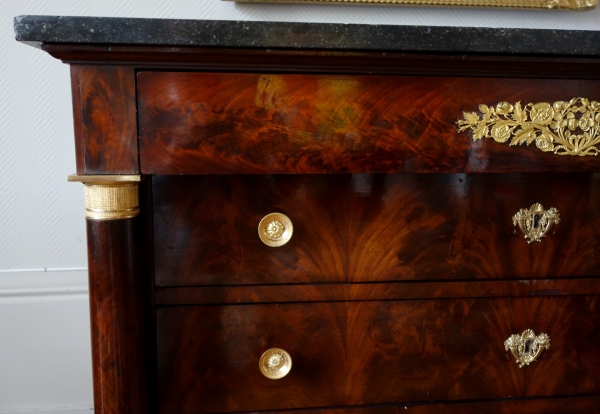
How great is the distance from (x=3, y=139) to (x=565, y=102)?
1.03m

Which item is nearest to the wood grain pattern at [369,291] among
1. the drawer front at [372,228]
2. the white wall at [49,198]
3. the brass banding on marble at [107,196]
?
the drawer front at [372,228]

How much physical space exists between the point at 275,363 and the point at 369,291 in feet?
0.54

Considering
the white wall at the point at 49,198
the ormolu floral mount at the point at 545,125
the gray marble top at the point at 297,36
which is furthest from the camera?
the white wall at the point at 49,198

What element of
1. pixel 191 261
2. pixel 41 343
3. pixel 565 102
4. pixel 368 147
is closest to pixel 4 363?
pixel 41 343

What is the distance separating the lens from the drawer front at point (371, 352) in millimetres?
630

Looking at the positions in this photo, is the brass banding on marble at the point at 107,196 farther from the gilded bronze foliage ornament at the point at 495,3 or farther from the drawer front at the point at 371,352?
the gilded bronze foliage ornament at the point at 495,3

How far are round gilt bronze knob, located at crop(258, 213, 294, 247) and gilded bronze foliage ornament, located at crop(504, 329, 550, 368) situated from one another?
36 centimetres

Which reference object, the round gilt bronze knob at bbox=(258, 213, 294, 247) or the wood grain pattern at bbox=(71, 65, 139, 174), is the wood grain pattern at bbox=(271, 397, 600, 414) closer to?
→ the round gilt bronze knob at bbox=(258, 213, 294, 247)

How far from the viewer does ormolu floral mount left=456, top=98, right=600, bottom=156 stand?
57 cm

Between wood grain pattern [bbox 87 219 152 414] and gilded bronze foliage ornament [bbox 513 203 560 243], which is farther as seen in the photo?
gilded bronze foliage ornament [bbox 513 203 560 243]

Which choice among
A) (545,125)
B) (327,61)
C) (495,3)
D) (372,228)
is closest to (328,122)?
(327,61)

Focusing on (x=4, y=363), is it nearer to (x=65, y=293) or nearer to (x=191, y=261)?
(x=65, y=293)

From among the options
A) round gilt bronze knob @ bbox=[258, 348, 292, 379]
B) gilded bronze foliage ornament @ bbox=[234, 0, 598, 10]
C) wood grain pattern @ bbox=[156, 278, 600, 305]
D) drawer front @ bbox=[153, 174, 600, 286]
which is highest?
gilded bronze foliage ornament @ bbox=[234, 0, 598, 10]

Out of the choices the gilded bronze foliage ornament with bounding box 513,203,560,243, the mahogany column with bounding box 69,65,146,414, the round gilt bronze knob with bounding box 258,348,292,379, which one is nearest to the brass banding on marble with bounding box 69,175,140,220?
the mahogany column with bounding box 69,65,146,414
